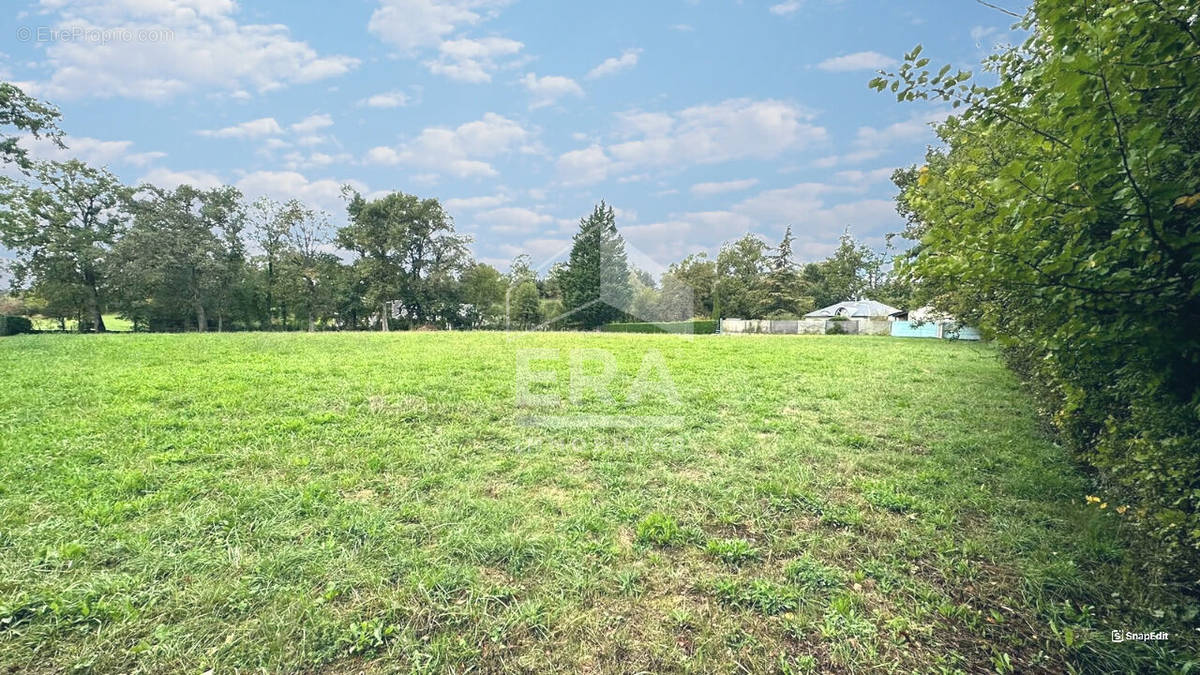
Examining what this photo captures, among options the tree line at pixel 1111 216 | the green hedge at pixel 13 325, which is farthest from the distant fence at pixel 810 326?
the green hedge at pixel 13 325

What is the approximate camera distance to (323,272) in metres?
35.7

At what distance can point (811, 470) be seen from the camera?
4.07 m

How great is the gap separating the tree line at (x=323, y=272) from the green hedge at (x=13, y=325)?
14.1 feet

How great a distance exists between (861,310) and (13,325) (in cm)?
5006

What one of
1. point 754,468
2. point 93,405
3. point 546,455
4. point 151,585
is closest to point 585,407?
point 546,455

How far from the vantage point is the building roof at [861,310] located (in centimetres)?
3578

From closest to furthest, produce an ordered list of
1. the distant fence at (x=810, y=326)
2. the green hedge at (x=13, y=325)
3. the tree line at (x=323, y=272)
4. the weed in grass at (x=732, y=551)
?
the weed in grass at (x=732, y=551) → the green hedge at (x=13, y=325) → the tree line at (x=323, y=272) → the distant fence at (x=810, y=326)

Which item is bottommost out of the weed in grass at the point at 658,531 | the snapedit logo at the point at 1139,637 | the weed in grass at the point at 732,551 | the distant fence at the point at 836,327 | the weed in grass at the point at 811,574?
the snapedit logo at the point at 1139,637

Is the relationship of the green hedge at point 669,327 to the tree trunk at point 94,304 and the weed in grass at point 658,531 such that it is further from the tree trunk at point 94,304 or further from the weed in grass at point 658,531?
the tree trunk at point 94,304

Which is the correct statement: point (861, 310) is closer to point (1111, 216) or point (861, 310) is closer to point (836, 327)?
point (836, 327)

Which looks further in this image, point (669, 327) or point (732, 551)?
point (669, 327)

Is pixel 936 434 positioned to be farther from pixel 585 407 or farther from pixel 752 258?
pixel 752 258

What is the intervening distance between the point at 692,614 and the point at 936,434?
4493 millimetres

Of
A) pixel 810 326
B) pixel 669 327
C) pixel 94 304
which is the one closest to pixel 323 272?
pixel 94 304
